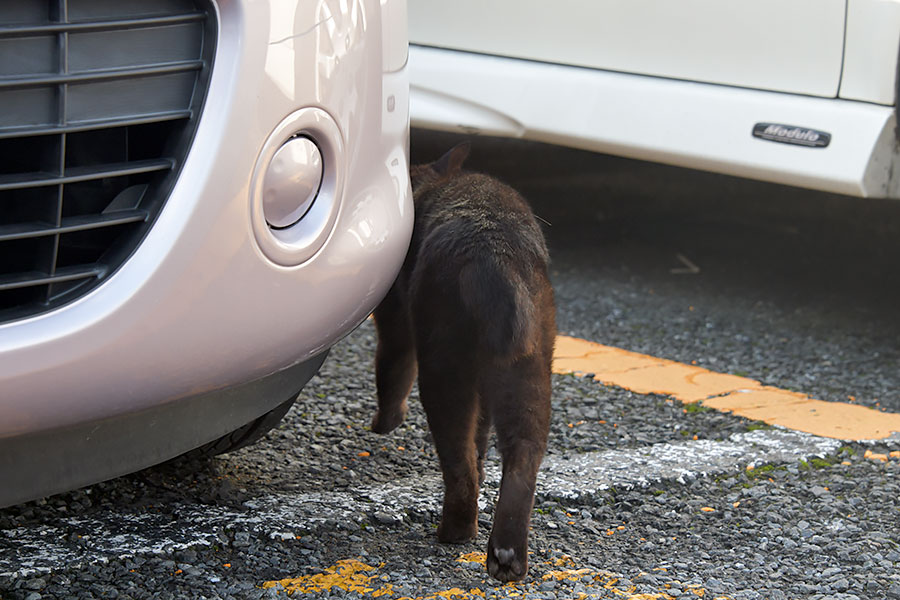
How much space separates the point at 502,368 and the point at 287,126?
0.68 meters

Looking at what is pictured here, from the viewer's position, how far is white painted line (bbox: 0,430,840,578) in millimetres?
2441

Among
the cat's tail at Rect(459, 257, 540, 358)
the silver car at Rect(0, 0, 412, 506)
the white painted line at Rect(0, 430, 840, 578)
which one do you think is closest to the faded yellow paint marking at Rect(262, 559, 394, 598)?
the white painted line at Rect(0, 430, 840, 578)

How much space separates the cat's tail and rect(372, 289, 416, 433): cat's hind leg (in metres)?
0.53

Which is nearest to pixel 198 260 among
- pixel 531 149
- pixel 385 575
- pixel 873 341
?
pixel 385 575

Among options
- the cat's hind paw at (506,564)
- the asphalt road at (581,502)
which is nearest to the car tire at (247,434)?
the asphalt road at (581,502)

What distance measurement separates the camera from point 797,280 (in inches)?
207

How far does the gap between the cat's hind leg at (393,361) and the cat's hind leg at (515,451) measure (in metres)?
0.52

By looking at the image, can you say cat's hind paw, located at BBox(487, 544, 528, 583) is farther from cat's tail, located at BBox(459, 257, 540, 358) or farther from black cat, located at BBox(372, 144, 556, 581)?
cat's tail, located at BBox(459, 257, 540, 358)

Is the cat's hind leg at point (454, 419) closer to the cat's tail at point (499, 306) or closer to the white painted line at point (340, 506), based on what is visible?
the cat's tail at point (499, 306)

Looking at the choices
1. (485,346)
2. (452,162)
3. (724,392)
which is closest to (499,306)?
A: (485,346)

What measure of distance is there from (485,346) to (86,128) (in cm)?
86

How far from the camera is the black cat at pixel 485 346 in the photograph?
2.30 metres

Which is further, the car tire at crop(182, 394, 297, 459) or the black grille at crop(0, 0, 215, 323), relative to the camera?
the car tire at crop(182, 394, 297, 459)

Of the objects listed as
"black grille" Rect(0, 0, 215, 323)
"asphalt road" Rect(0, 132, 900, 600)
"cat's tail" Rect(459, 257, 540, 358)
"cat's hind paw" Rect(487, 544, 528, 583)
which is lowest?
"asphalt road" Rect(0, 132, 900, 600)
